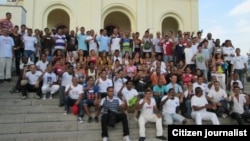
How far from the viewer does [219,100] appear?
11.2 meters

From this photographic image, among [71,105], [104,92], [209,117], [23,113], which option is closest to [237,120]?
[209,117]

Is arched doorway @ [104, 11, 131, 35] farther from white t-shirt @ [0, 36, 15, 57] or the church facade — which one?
white t-shirt @ [0, 36, 15, 57]

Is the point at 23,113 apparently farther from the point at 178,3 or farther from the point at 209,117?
the point at 178,3

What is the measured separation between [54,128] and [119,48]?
5499 mm

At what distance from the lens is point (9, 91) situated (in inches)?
447

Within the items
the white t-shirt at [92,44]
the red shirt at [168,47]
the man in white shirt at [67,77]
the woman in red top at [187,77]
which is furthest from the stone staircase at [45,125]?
the red shirt at [168,47]

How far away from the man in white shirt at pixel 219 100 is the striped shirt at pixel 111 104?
10.0 ft

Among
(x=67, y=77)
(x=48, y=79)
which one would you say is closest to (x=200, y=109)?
(x=67, y=77)

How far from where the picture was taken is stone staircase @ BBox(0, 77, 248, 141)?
9.12 metres

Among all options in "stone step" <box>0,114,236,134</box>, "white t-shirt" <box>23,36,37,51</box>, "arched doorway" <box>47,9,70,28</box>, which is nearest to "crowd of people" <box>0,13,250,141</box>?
"white t-shirt" <box>23,36,37,51</box>

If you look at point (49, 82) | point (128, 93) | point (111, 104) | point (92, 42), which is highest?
point (92, 42)

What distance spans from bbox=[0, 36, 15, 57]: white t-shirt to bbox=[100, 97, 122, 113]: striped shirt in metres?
4.22

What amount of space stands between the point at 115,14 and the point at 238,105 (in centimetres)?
1473

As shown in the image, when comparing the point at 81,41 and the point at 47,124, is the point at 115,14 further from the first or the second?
the point at 47,124
